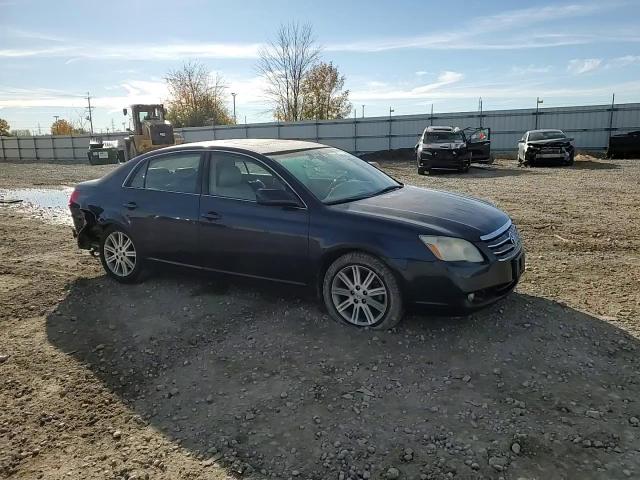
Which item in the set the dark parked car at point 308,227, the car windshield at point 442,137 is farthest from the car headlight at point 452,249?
the car windshield at point 442,137

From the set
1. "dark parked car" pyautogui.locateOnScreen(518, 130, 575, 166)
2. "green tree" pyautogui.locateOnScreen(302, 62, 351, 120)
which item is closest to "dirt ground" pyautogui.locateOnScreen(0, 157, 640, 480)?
"dark parked car" pyautogui.locateOnScreen(518, 130, 575, 166)

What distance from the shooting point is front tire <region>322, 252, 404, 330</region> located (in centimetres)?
414

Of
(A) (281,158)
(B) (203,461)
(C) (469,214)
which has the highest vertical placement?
(A) (281,158)

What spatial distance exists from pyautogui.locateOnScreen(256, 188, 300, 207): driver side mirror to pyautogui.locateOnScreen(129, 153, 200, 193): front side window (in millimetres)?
911

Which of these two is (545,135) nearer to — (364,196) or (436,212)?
(364,196)

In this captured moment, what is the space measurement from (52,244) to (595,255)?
7.60 metres

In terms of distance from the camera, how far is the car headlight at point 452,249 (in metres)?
3.99

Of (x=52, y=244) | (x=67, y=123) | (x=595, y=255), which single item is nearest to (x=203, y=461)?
(x=595, y=255)

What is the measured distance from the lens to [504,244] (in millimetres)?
4312

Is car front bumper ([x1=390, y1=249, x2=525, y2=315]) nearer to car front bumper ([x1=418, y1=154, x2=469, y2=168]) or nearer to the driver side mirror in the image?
the driver side mirror

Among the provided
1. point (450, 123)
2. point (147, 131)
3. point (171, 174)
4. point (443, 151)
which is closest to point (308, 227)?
point (171, 174)

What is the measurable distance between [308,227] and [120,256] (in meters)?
2.49

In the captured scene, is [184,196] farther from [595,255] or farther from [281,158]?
[595,255]

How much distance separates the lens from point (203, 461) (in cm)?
286
